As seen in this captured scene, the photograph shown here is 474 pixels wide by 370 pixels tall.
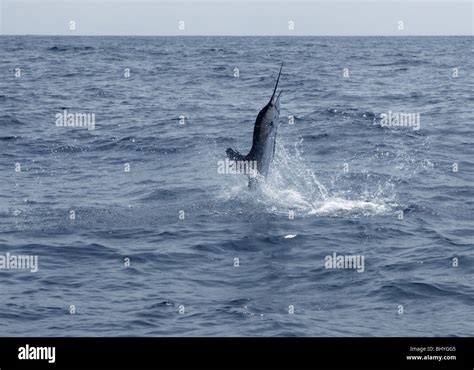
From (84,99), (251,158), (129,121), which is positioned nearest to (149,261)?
(251,158)

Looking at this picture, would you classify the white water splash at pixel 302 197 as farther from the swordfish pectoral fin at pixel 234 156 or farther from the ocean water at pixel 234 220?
the swordfish pectoral fin at pixel 234 156

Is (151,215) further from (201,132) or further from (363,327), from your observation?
(201,132)

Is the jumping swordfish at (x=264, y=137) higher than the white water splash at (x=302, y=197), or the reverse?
the jumping swordfish at (x=264, y=137)

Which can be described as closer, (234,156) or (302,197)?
(234,156)

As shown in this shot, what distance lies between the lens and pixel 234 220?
18922 millimetres

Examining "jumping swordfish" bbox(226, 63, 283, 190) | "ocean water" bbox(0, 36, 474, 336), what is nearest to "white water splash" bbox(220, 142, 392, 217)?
"ocean water" bbox(0, 36, 474, 336)

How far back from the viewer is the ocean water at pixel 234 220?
12602 mm

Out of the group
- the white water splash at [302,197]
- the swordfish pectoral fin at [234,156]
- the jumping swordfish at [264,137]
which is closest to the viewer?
A: the jumping swordfish at [264,137]

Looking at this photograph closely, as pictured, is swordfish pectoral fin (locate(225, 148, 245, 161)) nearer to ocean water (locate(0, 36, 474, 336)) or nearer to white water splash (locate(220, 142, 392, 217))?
white water splash (locate(220, 142, 392, 217))

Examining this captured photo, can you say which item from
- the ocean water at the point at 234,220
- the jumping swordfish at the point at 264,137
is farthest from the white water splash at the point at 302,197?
the jumping swordfish at the point at 264,137

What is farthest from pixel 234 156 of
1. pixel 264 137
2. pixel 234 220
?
pixel 234 220

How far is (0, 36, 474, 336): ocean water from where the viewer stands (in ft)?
Answer: 41.3

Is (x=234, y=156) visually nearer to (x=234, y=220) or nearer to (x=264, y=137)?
(x=264, y=137)
